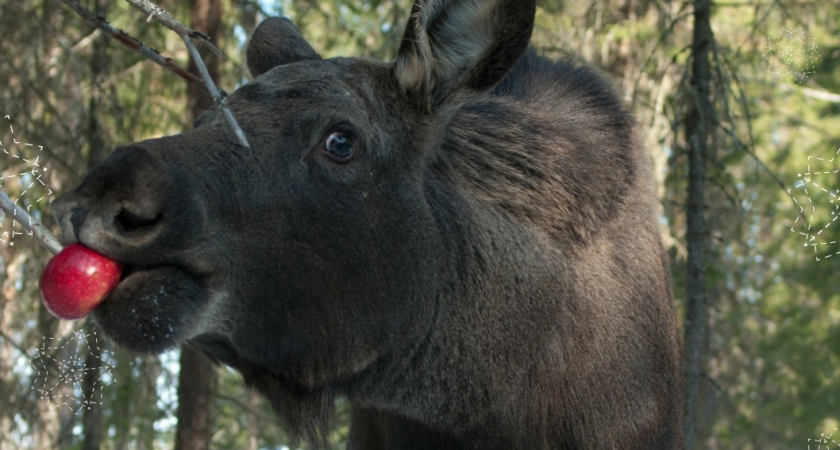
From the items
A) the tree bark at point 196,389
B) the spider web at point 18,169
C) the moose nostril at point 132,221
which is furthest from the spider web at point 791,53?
the spider web at point 18,169

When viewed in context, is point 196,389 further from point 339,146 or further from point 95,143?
point 339,146

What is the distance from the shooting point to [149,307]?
10.7ft

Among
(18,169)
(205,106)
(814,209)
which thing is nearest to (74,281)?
(205,106)

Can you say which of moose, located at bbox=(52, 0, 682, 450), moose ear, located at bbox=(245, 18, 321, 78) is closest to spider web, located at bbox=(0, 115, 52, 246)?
moose ear, located at bbox=(245, 18, 321, 78)

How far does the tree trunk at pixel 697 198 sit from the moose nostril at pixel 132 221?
4.25m

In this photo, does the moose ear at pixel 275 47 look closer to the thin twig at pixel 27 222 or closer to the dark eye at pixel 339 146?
the dark eye at pixel 339 146

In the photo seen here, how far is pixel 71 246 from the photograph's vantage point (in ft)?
10.2

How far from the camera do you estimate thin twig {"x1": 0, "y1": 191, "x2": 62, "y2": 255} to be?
297cm

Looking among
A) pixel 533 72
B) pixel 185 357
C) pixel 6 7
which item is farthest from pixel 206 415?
pixel 533 72

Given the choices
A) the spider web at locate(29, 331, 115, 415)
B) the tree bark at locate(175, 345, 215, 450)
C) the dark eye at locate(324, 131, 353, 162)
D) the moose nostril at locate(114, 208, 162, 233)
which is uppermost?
the dark eye at locate(324, 131, 353, 162)

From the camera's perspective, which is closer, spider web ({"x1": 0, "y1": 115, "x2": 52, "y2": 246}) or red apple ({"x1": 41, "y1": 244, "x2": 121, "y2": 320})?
red apple ({"x1": 41, "y1": 244, "x2": 121, "y2": 320})

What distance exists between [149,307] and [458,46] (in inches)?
63.0

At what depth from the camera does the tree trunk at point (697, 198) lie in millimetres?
6590

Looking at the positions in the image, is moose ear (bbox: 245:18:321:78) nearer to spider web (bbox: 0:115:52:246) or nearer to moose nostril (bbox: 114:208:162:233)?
moose nostril (bbox: 114:208:162:233)
